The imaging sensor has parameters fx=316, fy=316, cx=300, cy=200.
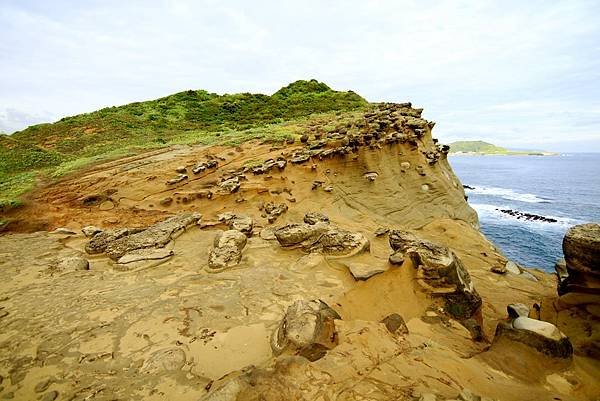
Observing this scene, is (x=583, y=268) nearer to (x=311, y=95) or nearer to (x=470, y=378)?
(x=470, y=378)

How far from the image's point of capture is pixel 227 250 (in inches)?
282

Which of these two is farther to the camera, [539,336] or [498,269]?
[498,269]

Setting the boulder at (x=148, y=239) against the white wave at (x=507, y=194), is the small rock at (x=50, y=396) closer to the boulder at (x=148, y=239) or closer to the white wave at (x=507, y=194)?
the boulder at (x=148, y=239)

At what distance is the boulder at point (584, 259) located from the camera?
5340mm

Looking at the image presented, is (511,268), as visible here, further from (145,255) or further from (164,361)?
(145,255)

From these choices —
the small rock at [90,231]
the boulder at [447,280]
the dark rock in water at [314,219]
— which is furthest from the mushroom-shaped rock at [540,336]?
the small rock at [90,231]

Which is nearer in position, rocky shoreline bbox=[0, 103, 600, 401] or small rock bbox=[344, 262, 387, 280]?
rocky shoreline bbox=[0, 103, 600, 401]

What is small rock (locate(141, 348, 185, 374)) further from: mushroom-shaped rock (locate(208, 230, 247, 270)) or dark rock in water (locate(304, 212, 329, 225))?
dark rock in water (locate(304, 212, 329, 225))

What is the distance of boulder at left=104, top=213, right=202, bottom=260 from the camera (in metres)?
7.52

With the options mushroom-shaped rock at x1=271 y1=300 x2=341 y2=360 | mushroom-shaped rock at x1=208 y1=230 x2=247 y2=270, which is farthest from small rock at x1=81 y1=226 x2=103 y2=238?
mushroom-shaped rock at x1=271 y1=300 x2=341 y2=360

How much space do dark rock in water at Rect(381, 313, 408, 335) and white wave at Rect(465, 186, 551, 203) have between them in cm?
4324

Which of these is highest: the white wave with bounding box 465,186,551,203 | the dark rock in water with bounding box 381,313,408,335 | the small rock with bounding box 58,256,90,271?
the small rock with bounding box 58,256,90,271

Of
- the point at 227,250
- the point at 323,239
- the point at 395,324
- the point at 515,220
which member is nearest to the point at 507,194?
the point at 515,220

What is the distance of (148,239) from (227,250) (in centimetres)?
233
